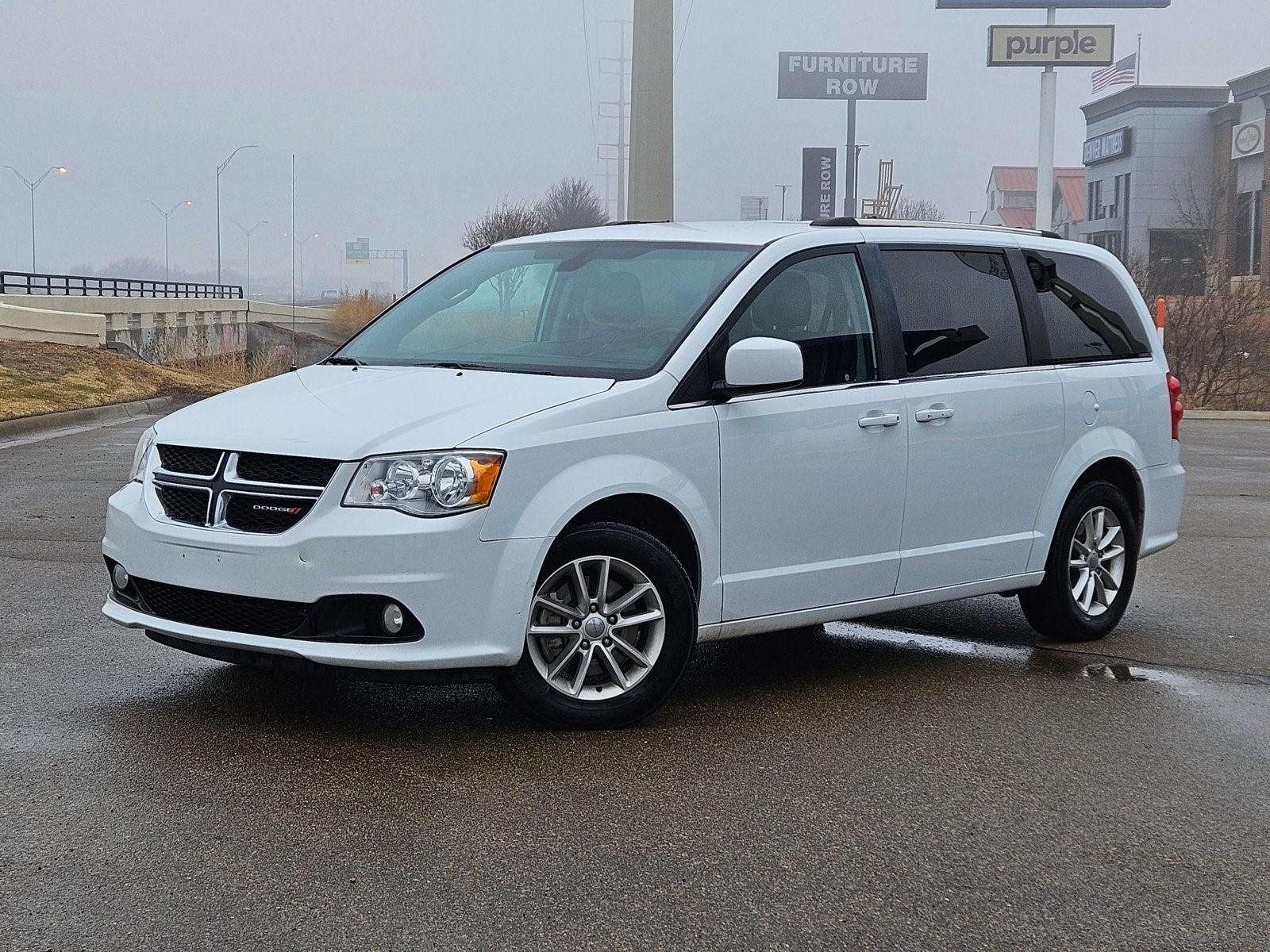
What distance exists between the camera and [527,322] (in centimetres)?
671

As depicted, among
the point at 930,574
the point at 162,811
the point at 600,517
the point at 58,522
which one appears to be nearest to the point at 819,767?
the point at 600,517

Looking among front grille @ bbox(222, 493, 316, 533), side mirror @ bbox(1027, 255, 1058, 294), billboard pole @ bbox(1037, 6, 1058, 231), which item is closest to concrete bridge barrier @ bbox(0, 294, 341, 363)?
front grille @ bbox(222, 493, 316, 533)

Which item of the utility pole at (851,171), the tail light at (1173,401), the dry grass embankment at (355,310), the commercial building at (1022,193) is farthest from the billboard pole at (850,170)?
the tail light at (1173,401)

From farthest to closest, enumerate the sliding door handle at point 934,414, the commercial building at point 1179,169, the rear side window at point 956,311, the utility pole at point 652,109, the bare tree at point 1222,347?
the commercial building at point 1179,169 < the bare tree at point 1222,347 < the utility pole at point 652,109 < the rear side window at point 956,311 < the sliding door handle at point 934,414

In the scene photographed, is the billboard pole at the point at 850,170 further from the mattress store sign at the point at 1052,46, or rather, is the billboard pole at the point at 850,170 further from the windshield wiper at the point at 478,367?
the windshield wiper at the point at 478,367

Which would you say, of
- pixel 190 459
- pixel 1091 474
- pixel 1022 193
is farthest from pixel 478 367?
pixel 1022 193

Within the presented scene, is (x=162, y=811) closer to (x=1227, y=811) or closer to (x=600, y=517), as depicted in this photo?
(x=600, y=517)

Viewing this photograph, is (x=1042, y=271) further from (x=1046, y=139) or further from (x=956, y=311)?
(x=1046, y=139)

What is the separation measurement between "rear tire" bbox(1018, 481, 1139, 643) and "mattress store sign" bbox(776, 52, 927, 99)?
97.9 meters

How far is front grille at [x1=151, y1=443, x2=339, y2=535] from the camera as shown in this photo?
541cm

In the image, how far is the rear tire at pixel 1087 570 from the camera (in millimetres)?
7613

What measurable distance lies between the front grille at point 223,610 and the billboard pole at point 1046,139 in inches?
2619

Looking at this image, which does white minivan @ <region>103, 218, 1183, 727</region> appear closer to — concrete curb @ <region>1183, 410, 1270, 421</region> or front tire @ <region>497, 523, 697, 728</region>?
front tire @ <region>497, 523, 697, 728</region>

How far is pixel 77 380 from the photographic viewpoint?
2642cm
